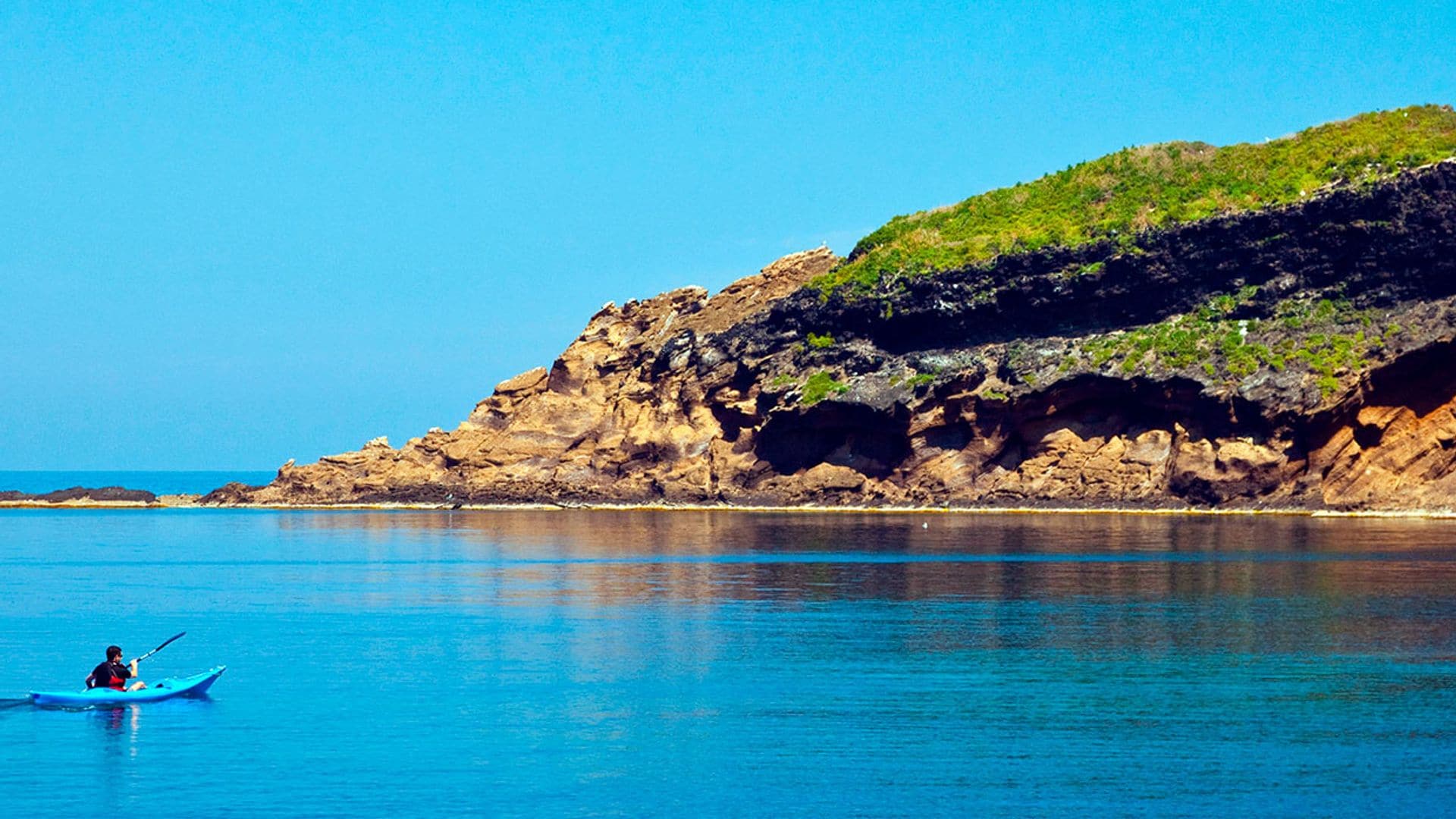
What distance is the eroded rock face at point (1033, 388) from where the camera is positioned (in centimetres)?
10969

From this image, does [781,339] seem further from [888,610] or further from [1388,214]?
[888,610]

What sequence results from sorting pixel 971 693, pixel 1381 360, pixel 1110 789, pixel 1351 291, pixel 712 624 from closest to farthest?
pixel 1110 789, pixel 971 693, pixel 712 624, pixel 1381 360, pixel 1351 291

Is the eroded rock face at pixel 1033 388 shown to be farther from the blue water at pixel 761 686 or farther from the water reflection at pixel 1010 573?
the blue water at pixel 761 686

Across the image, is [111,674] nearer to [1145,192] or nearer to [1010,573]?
[1010,573]

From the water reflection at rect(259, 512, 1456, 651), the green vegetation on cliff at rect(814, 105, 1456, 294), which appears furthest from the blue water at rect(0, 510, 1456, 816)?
the green vegetation on cliff at rect(814, 105, 1456, 294)

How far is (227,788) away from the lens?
2841cm

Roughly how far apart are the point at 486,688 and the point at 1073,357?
8809 cm

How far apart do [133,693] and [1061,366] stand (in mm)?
91347

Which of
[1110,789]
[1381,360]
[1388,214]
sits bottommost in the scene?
[1110,789]

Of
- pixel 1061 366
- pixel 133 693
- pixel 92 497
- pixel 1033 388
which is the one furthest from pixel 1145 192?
pixel 92 497

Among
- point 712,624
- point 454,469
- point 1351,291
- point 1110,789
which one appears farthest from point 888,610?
point 454,469

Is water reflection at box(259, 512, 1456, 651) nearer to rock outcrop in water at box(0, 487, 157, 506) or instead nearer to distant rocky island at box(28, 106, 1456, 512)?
distant rocky island at box(28, 106, 1456, 512)

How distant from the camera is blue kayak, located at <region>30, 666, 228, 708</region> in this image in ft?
118

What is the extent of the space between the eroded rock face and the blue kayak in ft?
284
